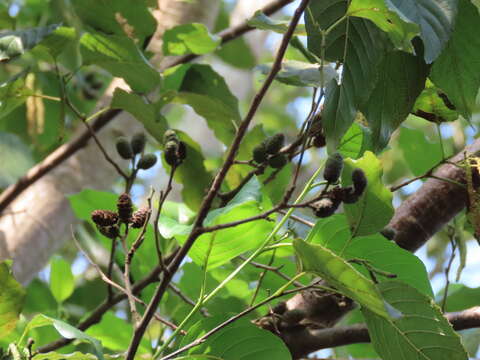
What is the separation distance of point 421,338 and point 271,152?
24 cm

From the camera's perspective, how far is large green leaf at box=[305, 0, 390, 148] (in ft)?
2.06

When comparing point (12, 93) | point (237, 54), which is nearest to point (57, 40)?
point (12, 93)

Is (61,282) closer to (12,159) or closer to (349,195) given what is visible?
(12,159)

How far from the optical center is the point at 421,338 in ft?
1.99

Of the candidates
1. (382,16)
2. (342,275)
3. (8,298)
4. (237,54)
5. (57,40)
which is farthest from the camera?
(237,54)

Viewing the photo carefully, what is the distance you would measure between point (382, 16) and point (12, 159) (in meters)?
0.79

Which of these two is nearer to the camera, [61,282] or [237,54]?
[61,282]

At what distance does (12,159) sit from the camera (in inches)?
45.3

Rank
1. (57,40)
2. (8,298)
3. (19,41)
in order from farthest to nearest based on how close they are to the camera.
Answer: (57,40) < (19,41) < (8,298)

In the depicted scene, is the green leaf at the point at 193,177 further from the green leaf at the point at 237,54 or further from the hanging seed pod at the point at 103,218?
the green leaf at the point at 237,54

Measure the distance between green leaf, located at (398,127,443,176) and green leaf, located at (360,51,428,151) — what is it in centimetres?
38

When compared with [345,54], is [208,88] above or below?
below

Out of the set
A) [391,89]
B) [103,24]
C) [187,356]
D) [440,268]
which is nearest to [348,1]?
[391,89]

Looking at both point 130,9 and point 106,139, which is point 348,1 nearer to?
point 130,9
